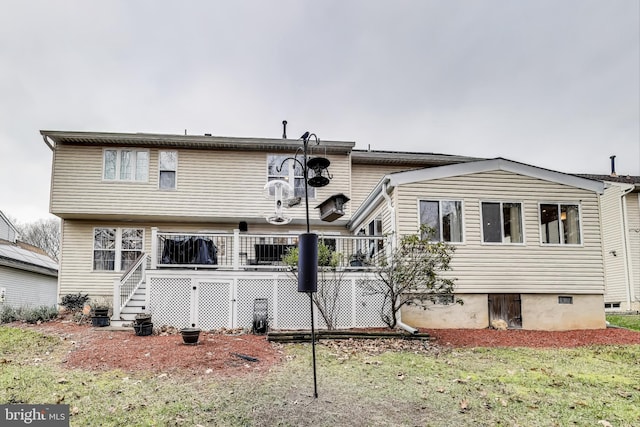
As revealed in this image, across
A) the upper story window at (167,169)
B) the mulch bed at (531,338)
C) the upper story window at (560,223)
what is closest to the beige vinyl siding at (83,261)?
the upper story window at (167,169)

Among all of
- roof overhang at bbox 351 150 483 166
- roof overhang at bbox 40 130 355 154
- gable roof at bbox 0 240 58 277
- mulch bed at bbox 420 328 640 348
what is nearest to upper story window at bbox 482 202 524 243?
mulch bed at bbox 420 328 640 348

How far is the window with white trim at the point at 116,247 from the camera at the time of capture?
13.1 metres

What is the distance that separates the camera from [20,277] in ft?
58.2

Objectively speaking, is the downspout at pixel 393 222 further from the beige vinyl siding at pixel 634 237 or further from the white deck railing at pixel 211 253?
the beige vinyl siding at pixel 634 237

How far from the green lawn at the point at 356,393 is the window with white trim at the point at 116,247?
6.69m

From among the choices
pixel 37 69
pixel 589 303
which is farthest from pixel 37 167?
pixel 589 303

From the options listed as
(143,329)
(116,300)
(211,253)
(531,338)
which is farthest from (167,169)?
(531,338)

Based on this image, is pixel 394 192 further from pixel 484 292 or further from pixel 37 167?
pixel 37 167

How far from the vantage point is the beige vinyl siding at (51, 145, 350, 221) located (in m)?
12.6

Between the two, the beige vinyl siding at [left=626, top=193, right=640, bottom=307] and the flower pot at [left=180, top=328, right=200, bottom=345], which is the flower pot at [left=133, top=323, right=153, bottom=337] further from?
the beige vinyl siding at [left=626, top=193, right=640, bottom=307]

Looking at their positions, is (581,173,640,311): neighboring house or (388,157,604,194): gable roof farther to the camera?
(581,173,640,311): neighboring house

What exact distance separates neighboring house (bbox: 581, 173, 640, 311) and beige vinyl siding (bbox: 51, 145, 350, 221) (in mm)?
10421

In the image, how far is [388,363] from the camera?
246 inches

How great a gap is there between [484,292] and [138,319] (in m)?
7.65
